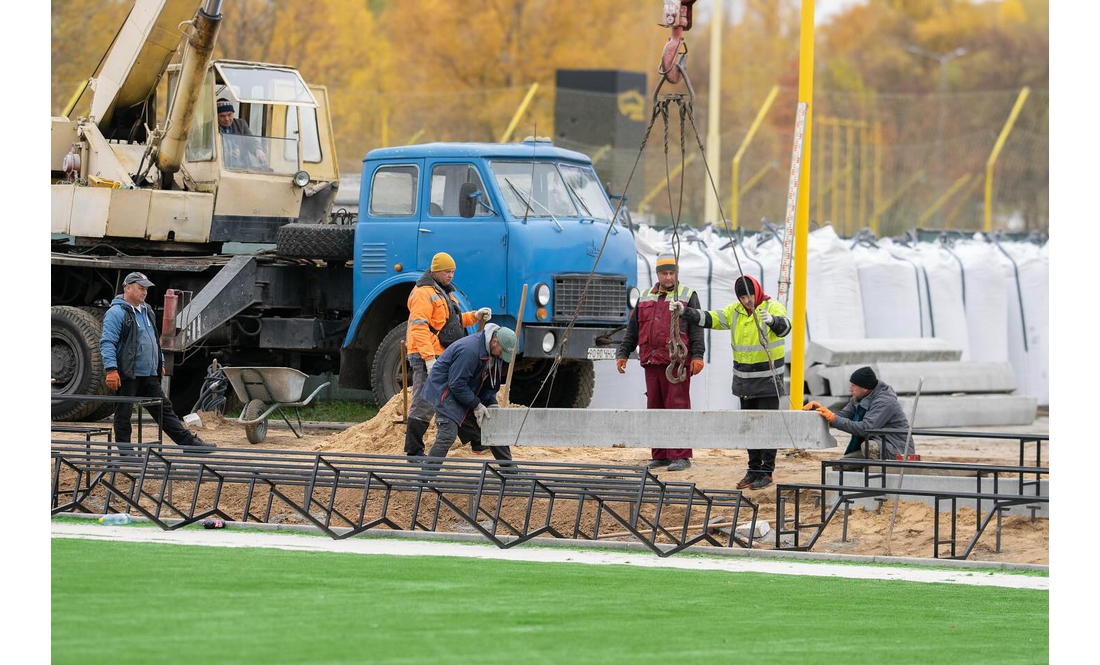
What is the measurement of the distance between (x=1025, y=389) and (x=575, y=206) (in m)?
9.10

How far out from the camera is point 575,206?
15891mm

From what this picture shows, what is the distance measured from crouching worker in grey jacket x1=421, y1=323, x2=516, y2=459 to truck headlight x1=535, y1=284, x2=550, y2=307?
2819 mm

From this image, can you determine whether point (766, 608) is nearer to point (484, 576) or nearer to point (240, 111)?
point (484, 576)

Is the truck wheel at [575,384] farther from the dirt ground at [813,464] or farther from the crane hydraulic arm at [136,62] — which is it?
the crane hydraulic arm at [136,62]

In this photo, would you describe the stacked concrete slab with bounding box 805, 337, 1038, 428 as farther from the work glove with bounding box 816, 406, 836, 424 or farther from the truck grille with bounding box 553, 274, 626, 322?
the work glove with bounding box 816, 406, 836, 424

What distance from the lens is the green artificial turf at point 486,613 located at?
6828mm

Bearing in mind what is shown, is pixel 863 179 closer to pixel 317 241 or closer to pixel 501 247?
pixel 317 241

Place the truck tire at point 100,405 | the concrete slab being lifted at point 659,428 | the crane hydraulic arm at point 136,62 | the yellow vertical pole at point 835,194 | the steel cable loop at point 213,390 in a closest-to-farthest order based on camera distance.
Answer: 1. the concrete slab being lifted at point 659,428
2. the truck tire at point 100,405
3. the steel cable loop at point 213,390
4. the crane hydraulic arm at point 136,62
5. the yellow vertical pole at point 835,194

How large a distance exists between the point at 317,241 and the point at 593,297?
9.78 feet

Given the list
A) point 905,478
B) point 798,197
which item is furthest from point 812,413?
point 798,197

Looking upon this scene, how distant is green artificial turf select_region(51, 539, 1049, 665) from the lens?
22.4 ft

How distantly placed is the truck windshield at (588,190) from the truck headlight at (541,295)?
96cm

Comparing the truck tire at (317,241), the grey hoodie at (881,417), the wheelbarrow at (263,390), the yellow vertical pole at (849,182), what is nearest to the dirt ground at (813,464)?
the wheelbarrow at (263,390)

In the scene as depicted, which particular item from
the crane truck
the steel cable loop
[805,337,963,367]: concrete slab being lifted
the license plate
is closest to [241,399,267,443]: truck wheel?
the crane truck
